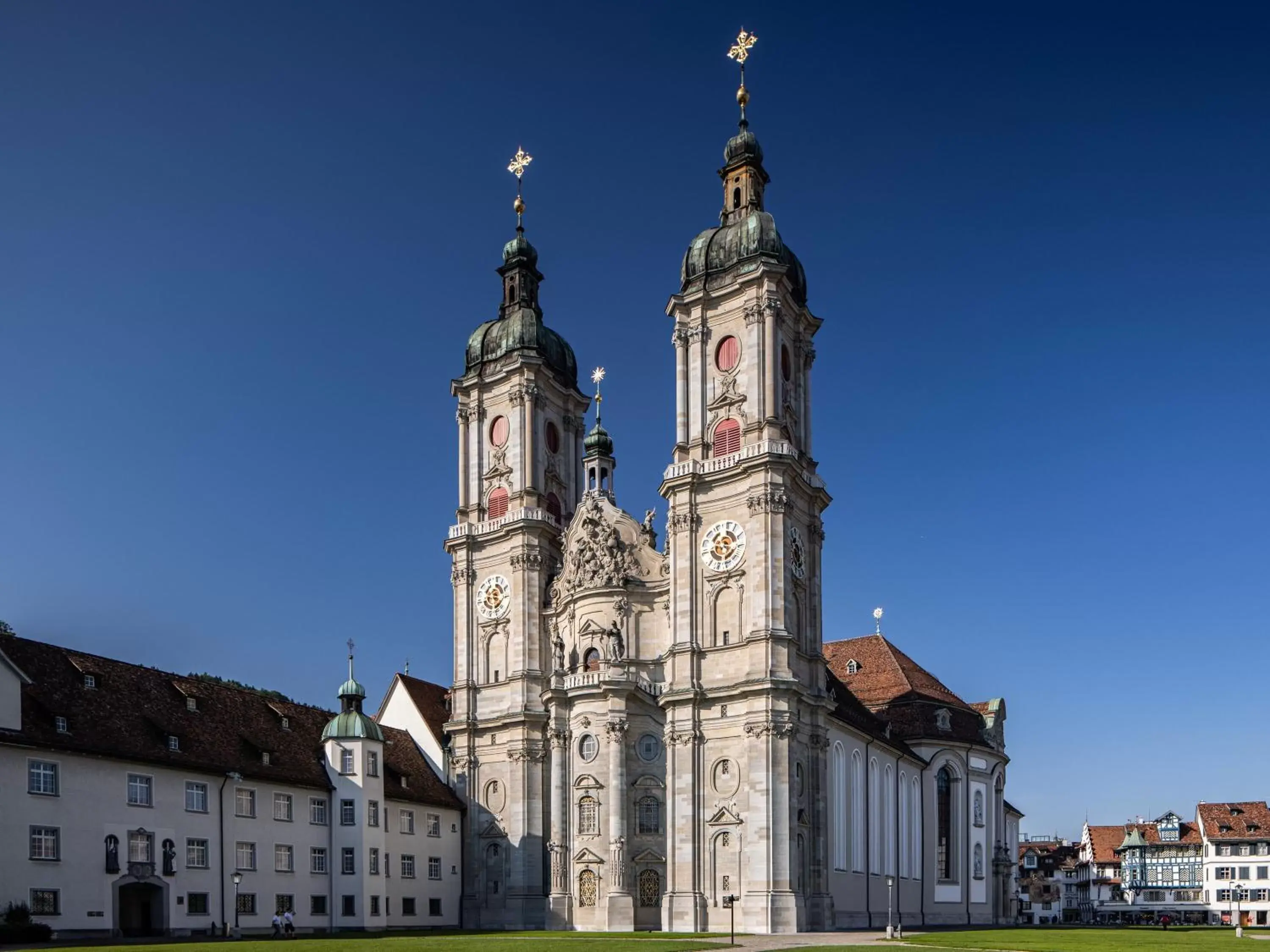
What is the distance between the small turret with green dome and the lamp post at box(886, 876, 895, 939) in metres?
26.5

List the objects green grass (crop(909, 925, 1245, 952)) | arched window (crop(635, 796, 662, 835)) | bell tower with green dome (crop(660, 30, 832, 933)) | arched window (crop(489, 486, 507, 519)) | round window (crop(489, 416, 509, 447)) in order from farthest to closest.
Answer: round window (crop(489, 416, 509, 447))
arched window (crop(489, 486, 507, 519))
arched window (crop(635, 796, 662, 835))
bell tower with green dome (crop(660, 30, 832, 933))
green grass (crop(909, 925, 1245, 952))

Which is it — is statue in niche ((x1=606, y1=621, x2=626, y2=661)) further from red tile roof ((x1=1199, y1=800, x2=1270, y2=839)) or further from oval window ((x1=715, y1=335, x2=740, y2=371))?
red tile roof ((x1=1199, y1=800, x2=1270, y2=839))

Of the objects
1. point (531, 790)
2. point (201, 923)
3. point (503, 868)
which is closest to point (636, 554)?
point (531, 790)

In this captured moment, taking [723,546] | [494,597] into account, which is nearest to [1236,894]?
[723,546]

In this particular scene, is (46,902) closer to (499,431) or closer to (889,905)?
(499,431)

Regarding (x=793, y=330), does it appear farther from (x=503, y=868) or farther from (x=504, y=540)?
(x=503, y=868)

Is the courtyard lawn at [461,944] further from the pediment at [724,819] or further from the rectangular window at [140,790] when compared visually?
the pediment at [724,819]

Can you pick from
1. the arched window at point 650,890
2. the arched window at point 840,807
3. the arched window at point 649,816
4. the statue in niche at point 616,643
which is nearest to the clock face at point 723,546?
the statue in niche at point 616,643

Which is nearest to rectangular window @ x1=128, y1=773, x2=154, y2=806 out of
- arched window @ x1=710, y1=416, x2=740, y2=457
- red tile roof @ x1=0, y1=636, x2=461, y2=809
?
red tile roof @ x1=0, y1=636, x2=461, y2=809

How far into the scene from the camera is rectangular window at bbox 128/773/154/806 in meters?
52.0

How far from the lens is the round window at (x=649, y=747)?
66375 millimetres

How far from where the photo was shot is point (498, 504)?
78.2 metres

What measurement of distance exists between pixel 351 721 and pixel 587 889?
14528 millimetres

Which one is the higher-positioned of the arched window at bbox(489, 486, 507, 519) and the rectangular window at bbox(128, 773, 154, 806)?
the arched window at bbox(489, 486, 507, 519)
